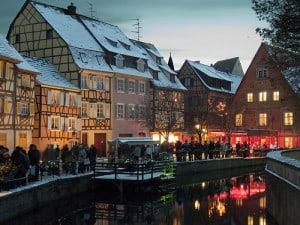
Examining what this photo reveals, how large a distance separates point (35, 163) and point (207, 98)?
48.1 meters

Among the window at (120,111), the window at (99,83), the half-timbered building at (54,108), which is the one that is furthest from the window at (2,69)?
the window at (120,111)

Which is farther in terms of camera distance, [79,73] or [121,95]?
[121,95]

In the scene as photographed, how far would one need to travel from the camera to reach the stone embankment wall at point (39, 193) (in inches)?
810

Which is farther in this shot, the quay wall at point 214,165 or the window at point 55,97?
the window at point 55,97

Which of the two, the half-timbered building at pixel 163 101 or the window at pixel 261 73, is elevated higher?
the window at pixel 261 73

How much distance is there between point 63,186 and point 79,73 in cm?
2293

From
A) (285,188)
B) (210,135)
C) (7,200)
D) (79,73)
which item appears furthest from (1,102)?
(210,135)

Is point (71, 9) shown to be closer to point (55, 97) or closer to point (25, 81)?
point (55, 97)

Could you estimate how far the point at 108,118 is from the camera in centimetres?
5288

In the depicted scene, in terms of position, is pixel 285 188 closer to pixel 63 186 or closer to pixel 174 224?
pixel 174 224

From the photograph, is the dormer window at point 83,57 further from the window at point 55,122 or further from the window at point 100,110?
the window at point 55,122

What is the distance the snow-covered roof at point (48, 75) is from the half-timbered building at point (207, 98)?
18.1 meters

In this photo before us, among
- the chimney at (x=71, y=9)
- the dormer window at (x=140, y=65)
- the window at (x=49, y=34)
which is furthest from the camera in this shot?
the dormer window at (x=140, y=65)

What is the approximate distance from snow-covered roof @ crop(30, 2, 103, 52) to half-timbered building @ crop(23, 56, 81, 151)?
3.36 metres
